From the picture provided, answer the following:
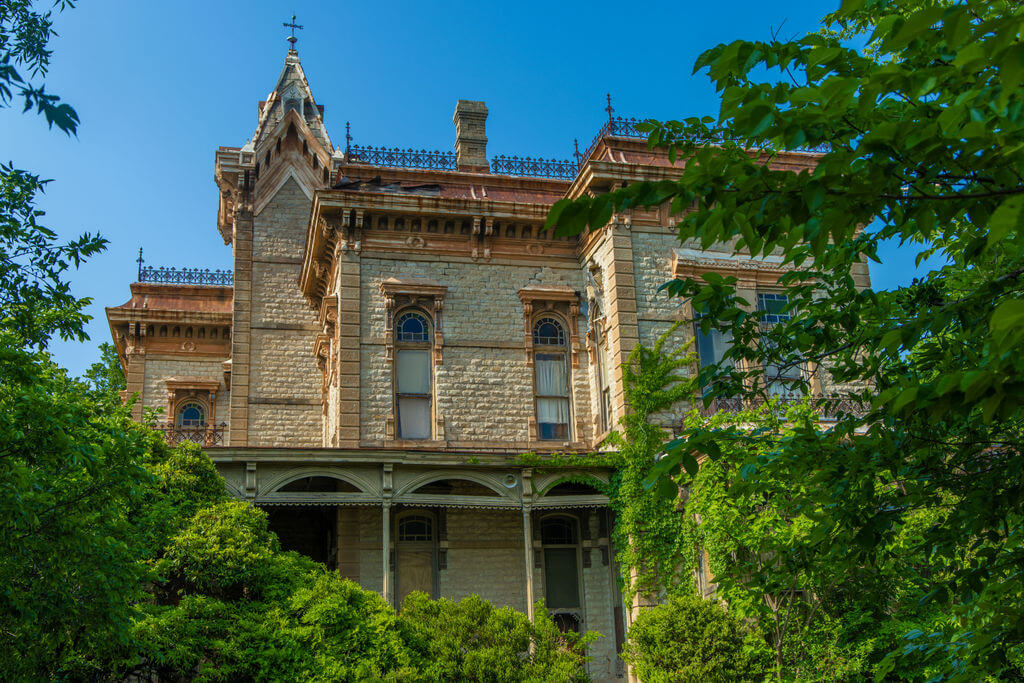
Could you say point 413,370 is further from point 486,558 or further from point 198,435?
point 198,435

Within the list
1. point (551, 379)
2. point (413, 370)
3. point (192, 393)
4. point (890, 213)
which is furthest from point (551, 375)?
point (890, 213)

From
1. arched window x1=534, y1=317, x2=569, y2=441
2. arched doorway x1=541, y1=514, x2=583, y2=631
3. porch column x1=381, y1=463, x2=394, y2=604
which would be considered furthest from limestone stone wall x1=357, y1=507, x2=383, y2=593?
arched window x1=534, y1=317, x2=569, y2=441

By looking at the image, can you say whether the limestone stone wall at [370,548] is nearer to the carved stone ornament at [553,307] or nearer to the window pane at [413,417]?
the window pane at [413,417]

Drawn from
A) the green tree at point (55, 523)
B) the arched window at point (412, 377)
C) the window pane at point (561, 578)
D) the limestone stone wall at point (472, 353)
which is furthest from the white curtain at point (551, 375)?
the green tree at point (55, 523)

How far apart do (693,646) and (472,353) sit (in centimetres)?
871

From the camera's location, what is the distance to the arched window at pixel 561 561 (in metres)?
22.2

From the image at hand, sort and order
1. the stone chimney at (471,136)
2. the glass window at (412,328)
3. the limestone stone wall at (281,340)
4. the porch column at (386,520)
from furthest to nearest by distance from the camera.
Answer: the stone chimney at (471,136)
the limestone stone wall at (281,340)
the glass window at (412,328)
the porch column at (386,520)

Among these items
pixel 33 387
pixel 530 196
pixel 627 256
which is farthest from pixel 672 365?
pixel 33 387

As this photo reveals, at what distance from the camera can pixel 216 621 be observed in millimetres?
13797

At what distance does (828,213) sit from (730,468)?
13.0 meters

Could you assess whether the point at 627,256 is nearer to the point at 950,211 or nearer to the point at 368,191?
the point at 368,191

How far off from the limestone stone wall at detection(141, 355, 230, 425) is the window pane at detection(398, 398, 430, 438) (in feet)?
37.3

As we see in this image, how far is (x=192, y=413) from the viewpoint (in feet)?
107

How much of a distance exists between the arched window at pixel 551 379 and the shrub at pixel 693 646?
19.7ft
